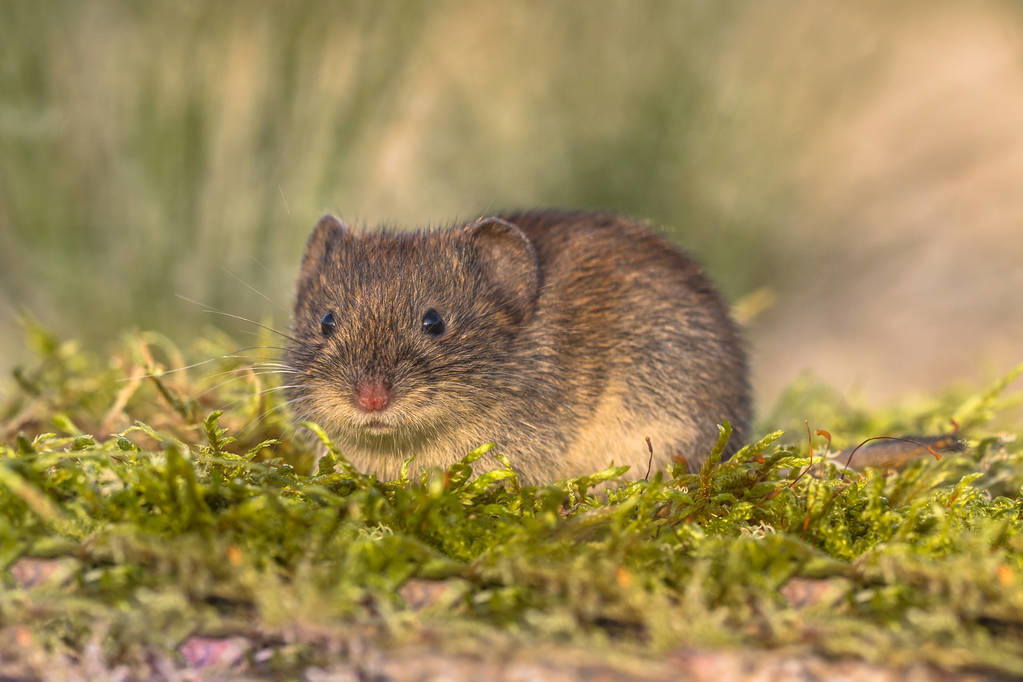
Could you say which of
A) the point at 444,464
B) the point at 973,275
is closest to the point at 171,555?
the point at 444,464

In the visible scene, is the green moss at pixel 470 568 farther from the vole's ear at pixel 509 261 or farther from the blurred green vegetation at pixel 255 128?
the blurred green vegetation at pixel 255 128

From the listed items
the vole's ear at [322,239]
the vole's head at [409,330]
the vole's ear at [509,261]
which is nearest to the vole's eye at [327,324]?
the vole's head at [409,330]

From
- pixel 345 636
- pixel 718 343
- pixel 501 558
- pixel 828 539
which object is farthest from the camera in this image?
pixel 718 343

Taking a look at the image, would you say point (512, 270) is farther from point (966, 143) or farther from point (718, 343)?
point (966, 143)

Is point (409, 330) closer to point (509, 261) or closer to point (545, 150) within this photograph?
point (509, 261)

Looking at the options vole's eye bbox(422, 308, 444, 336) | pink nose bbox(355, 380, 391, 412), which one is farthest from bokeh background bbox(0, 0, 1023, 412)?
pink nose bbox(355, 380, 391, 412)

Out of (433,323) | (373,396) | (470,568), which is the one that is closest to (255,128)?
(433,323)
